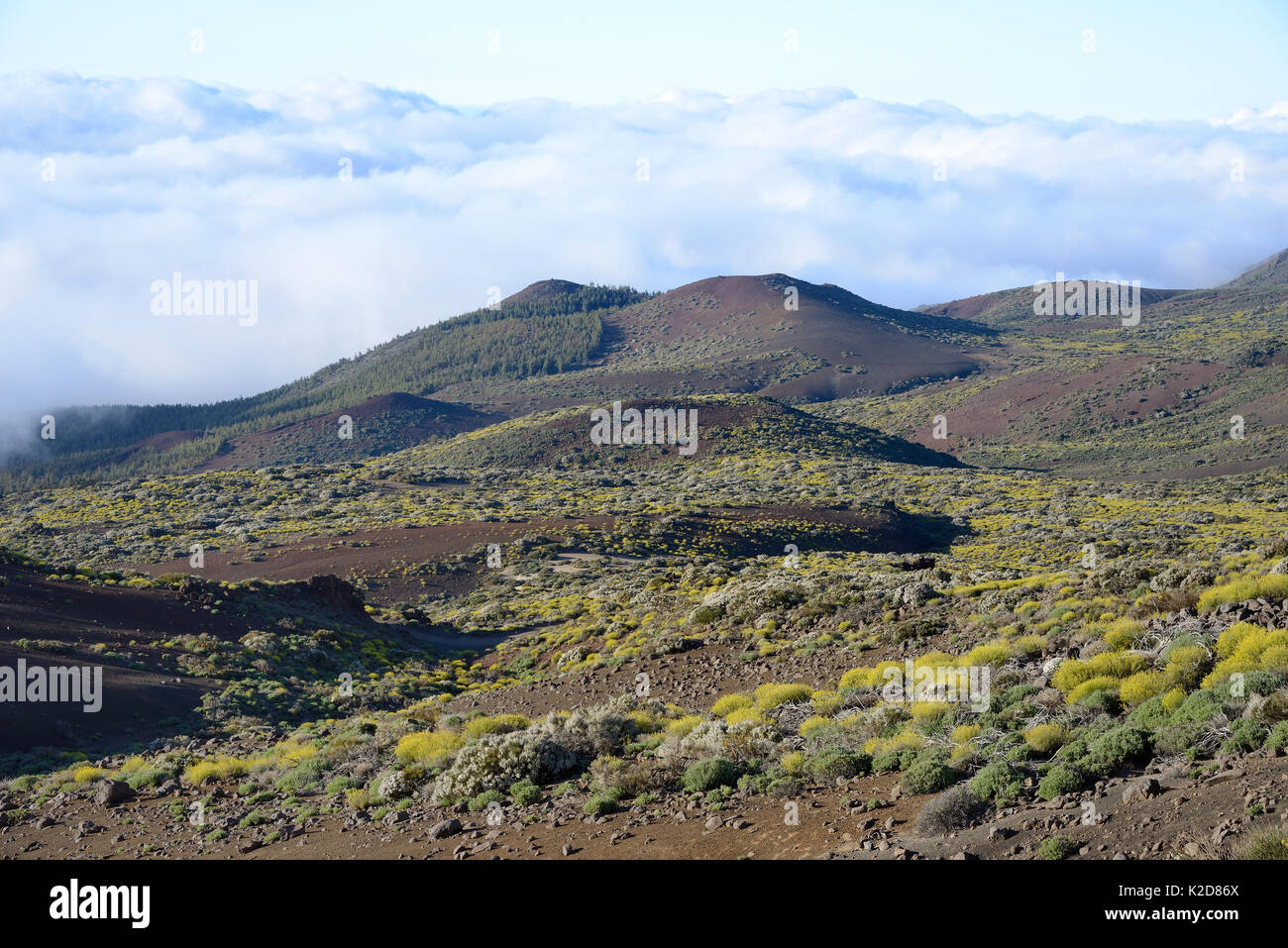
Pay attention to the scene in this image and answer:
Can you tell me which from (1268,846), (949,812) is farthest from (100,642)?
(1268,846)

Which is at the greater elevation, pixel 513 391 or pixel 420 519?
pixel 513 391

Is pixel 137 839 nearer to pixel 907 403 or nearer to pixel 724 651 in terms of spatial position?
pixel 724 651

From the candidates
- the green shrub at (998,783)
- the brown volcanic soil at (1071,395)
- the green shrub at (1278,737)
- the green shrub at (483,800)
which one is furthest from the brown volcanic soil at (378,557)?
the brown volcanic soil at (1071,395)

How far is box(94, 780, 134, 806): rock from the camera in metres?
14.0

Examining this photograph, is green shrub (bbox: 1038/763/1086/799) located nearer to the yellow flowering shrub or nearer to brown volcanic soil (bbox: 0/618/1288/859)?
brown volcanic soil (bbox: 0/618/1288/859)

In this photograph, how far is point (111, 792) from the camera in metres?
14.0

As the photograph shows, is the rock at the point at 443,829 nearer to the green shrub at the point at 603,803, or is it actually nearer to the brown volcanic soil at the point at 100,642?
the green shrub at the point at 603,803

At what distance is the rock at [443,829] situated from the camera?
1077 centimetres

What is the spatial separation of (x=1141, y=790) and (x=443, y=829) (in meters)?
7.01

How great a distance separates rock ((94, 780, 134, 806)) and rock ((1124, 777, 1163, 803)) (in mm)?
13057

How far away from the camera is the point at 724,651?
19.7m
